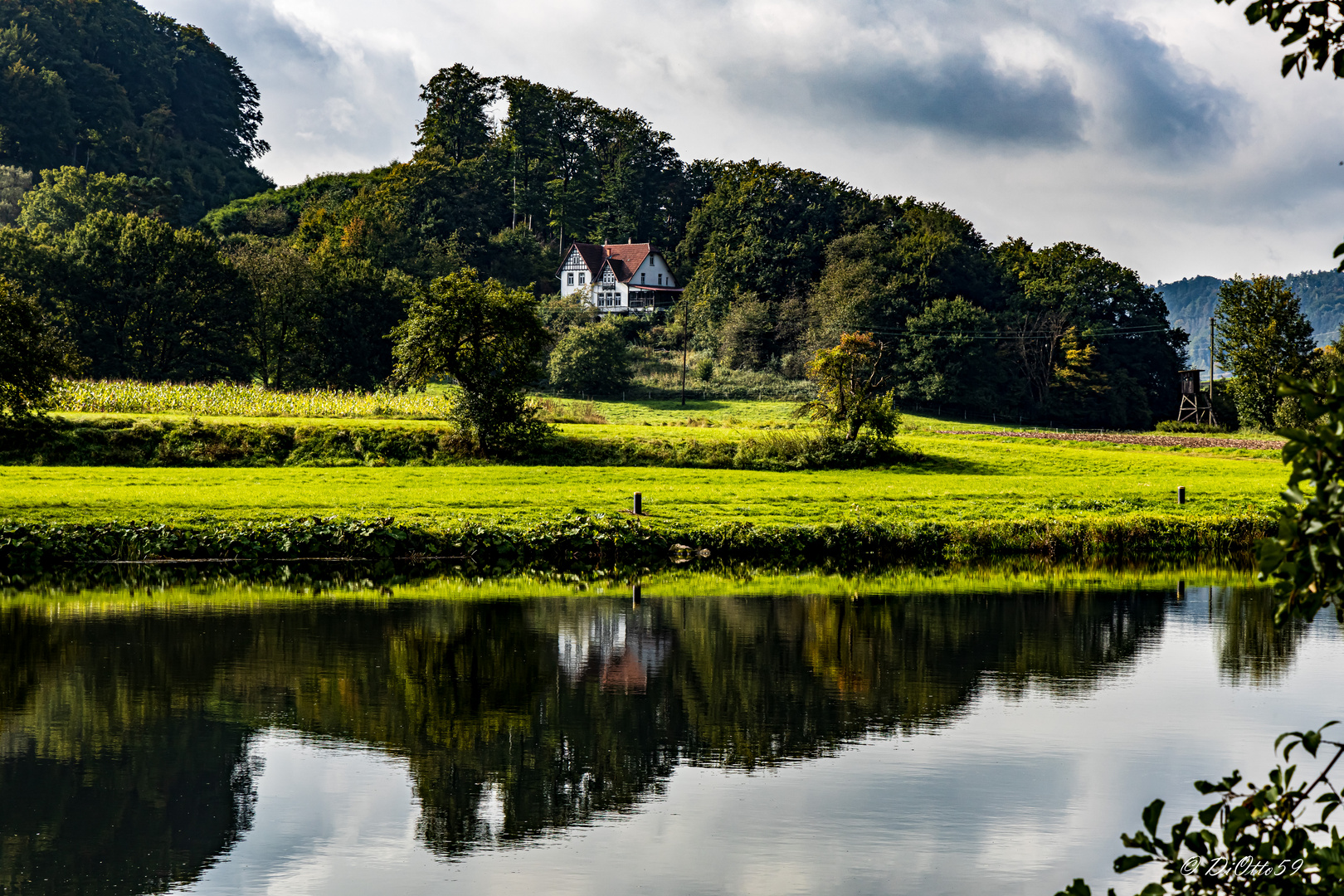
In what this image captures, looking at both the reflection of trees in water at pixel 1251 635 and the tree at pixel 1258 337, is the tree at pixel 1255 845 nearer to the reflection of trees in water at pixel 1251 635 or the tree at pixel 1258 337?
the reflection of trees in water at pixel 1251 635

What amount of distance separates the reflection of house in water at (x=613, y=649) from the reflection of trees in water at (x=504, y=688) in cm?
7

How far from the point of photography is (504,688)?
51.7 ft

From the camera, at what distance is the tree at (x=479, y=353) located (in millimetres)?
46969

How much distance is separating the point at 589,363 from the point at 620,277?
34.7 meters

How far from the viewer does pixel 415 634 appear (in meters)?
19.2

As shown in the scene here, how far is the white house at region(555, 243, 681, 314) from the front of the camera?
404ft

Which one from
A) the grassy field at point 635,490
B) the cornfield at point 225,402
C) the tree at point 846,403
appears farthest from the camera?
the cornfield at point 225,402

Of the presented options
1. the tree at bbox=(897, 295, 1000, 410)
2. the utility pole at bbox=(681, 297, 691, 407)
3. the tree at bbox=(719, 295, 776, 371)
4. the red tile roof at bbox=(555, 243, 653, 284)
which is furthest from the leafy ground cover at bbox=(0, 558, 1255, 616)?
the red tile roof at bbox=(555, 243, 653, 284)

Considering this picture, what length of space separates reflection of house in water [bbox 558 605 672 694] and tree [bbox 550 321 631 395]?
69.4 meters

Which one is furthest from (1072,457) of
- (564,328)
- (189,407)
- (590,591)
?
(564,328)

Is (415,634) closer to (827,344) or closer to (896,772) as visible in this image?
(896,772)

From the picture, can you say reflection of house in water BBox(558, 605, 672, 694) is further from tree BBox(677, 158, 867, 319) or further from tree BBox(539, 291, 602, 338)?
tree BBox(677, 158, 867, 319)

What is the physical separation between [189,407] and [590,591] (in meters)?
35.8

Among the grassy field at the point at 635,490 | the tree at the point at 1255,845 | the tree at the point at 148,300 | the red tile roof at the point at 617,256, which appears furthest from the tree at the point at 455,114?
the tree at the point at 1255,845
